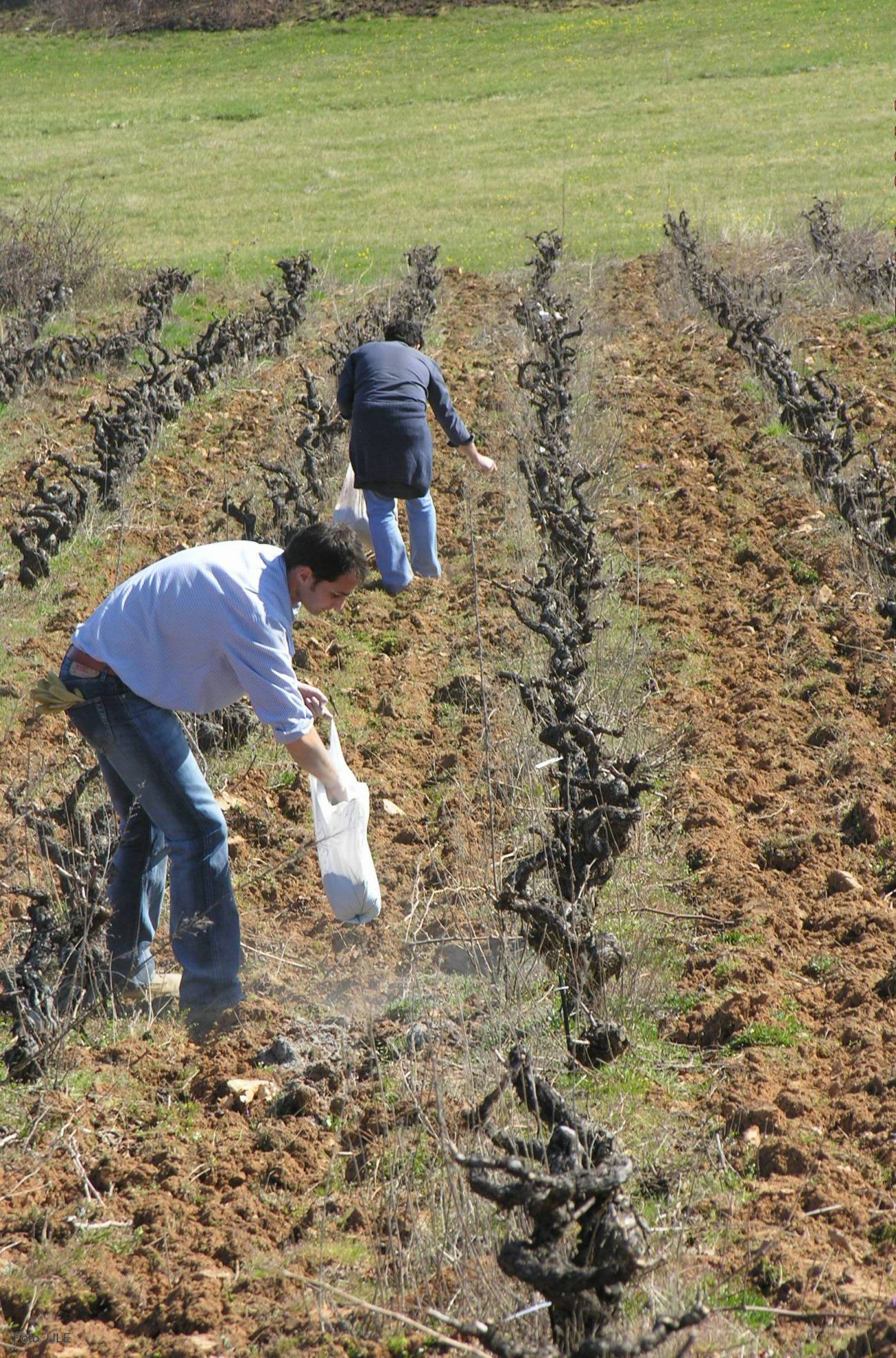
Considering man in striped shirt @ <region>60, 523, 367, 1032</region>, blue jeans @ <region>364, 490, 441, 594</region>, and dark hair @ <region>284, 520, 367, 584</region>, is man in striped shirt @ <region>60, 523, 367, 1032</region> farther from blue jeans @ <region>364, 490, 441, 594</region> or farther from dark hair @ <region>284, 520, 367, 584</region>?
blue jeans @ <region>364, 490, 441, 594</region>

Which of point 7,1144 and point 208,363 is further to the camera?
point 208,363

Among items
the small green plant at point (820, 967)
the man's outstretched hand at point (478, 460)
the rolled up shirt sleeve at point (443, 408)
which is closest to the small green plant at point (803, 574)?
the man's outstretched hand at point (478, 460)

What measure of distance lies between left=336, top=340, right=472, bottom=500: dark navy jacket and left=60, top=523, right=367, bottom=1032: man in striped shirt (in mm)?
3549

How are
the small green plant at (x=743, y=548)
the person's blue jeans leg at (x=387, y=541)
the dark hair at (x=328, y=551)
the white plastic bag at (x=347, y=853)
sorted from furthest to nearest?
the small green plant at (x=743, y=548) < the person's blue jeans leg at (x=387, y=541) < the white plastic bag at (x=347, y=853) < the dark hair at (x=328, y=551)

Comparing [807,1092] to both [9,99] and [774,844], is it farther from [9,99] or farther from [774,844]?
[9,99]

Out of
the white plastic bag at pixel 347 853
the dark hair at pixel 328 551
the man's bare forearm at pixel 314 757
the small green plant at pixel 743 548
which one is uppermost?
the dark hair at pixel 328 551

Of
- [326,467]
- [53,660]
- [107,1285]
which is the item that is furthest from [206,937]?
[326,467]

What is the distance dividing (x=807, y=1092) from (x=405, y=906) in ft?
5.79

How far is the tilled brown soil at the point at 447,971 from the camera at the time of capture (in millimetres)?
3279

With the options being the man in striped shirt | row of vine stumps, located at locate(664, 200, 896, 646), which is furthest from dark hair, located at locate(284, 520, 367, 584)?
row of vine stumps, located at locate(664, 200, 896, 646)

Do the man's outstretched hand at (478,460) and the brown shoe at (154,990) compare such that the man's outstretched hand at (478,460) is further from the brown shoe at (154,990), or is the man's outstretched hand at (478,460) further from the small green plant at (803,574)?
the brown shoe at (154,990)

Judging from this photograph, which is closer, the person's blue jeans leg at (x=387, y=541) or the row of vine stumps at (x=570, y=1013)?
the row of vine stumps at (x=570, y=1013)

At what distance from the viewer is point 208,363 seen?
13789mm

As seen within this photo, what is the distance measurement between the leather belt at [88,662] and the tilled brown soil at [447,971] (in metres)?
0.76
